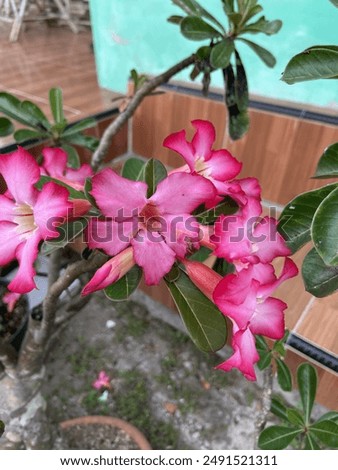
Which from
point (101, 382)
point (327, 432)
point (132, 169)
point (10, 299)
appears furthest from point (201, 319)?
point (101, 382)

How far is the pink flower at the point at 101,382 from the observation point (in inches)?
66.0

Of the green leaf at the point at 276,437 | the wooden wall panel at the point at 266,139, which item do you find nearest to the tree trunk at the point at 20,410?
the green leaf at the point at 276,437

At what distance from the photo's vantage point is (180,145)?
50 cm

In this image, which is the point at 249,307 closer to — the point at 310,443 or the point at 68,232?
the point at 68,232

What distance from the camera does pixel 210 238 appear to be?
1.54 feet

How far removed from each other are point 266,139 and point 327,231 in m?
1.15

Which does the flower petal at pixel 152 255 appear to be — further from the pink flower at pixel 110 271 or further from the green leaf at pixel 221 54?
the green leaf at pixel 221 54

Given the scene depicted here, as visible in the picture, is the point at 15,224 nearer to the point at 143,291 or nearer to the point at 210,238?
the point at 210,238

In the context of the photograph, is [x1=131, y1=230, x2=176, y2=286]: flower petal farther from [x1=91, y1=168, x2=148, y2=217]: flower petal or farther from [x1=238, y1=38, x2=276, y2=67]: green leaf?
[x1=238, y1=38, x2=276, y2=67]: green leaf

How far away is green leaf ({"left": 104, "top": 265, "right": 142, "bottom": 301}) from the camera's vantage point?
0.52 m

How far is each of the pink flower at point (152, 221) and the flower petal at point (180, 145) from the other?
0.21ft

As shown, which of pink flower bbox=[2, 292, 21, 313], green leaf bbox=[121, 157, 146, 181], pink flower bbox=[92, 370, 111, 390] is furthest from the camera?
pink flower bbox=[92, 370, 111, 390]

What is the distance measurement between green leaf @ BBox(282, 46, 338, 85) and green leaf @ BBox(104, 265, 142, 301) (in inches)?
13.2

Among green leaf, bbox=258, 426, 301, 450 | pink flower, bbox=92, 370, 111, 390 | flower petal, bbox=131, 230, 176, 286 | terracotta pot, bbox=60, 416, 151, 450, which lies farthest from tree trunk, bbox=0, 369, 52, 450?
flower petal, bbox=131, 230, 176, 286
